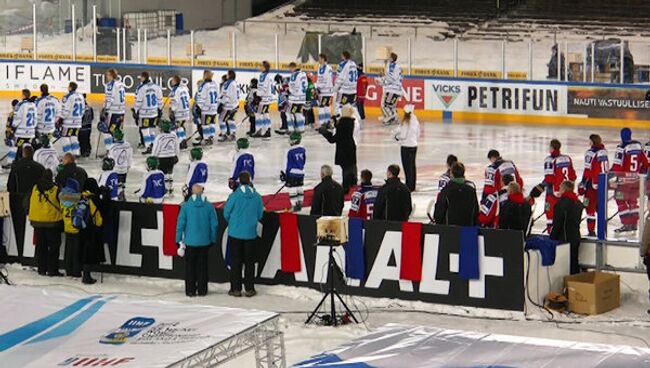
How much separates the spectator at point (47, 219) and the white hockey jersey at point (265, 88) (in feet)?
34.7

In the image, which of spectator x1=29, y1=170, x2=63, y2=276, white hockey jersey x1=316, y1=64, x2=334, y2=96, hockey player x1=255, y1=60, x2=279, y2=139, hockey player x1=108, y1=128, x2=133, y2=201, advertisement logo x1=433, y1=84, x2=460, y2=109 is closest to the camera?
spectator x1=29, y1=170, x2=63, y2=276

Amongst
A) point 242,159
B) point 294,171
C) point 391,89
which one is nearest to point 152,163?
point 242,159

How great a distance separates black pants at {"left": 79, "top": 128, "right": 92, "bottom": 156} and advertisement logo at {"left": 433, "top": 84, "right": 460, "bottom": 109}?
9214 mm

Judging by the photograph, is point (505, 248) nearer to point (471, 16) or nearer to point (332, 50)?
point (332, 50)

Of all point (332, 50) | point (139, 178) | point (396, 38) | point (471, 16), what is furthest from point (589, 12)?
point (139, 178)

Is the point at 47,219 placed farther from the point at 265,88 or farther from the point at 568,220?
the point at 265,88

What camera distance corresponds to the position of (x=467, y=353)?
7781 millimetres

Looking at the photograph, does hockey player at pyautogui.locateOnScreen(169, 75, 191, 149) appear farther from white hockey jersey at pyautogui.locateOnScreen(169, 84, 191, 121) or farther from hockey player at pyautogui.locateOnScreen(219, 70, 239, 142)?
hockey player at pyautogui.locateOnScreen(219, 70, 239, 142)

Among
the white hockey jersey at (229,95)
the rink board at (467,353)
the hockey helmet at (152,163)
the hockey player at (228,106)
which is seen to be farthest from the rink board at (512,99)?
the rink board at (467,353)

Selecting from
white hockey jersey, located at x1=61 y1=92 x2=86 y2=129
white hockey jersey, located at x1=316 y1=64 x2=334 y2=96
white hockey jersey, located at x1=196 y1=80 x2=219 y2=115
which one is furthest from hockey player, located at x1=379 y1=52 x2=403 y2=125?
white hockey jersey, located at x1=61 y1=92 x2=86 y2=129

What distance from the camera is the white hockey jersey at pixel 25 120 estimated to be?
24.2 m

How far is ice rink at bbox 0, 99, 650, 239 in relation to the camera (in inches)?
904

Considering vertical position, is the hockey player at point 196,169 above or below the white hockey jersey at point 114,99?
below

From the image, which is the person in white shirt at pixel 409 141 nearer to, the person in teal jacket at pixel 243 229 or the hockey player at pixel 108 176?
the hockey player at pixel 108 176
